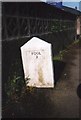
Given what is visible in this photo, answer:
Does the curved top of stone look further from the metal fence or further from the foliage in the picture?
the foliage

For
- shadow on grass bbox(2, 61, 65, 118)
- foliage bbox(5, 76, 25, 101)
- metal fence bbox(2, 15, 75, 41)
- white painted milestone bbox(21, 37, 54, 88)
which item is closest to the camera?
shadow on grass bbox(2, 61, 65, 118)

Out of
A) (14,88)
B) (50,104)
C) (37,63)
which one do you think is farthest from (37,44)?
(50,104)

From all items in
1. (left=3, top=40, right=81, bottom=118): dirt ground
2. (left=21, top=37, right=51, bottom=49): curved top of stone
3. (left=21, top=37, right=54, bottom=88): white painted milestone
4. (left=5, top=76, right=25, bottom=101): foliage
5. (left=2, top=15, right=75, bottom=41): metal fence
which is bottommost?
(left=3, top=40, right=81, bottom=118): dirt ground

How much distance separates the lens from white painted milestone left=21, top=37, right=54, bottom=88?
888 cm

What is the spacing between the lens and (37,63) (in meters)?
9.06

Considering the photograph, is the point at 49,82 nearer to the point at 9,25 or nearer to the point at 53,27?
the point at 9,25

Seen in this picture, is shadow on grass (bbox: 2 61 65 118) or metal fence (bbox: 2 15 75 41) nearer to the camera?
shadow on grass (bbox: 2 61 65 118)

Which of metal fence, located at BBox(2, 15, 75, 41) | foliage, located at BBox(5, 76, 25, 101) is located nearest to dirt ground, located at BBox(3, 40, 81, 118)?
foliage, located at BBox(5, 76, 25, 101)

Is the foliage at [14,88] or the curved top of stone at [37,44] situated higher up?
the curved top of stone at [37,44]

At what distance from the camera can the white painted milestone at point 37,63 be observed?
8875 mm

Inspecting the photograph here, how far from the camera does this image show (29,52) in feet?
29.5

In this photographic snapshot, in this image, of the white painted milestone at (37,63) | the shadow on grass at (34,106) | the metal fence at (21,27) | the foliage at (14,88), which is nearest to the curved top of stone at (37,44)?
the white painted milestone at (37,63)

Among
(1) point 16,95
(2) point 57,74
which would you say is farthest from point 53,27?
(1) point 16,95

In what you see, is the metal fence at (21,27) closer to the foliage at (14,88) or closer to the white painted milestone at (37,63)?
the white painted milestone at (37,63)
